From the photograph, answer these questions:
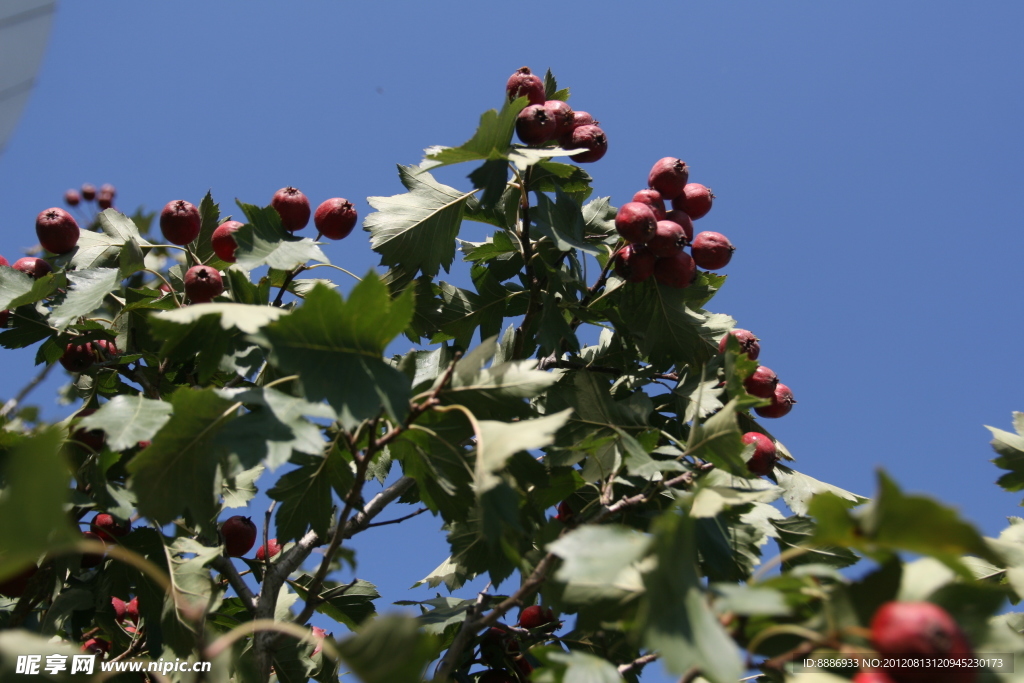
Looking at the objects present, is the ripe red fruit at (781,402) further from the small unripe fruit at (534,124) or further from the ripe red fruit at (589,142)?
the small unripe fruit at (534,124)

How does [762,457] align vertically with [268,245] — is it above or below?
below

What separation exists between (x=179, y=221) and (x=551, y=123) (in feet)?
4.72

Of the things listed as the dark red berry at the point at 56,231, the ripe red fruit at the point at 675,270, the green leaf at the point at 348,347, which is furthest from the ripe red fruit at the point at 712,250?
the dark red berry at the point at 56,231

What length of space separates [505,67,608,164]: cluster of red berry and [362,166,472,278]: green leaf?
410mm

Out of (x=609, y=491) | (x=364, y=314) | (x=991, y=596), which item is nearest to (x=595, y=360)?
(x=609, y=491)

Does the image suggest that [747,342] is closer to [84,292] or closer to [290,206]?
[290,206]

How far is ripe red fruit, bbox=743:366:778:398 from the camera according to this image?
8.32ft

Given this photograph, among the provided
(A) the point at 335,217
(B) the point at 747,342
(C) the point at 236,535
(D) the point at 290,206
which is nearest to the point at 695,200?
(B) the point at 747,342

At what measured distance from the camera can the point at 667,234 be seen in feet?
8.28

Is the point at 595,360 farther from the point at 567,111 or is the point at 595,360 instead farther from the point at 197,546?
the point at 197,546

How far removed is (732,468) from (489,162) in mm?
1218

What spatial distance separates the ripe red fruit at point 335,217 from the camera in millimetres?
2707

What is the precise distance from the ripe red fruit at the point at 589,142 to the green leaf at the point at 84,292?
5.55 ft

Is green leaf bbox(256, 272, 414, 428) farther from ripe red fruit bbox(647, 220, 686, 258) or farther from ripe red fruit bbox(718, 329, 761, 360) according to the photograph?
ripe red fruit bbox(718, 329, 761, 360)
